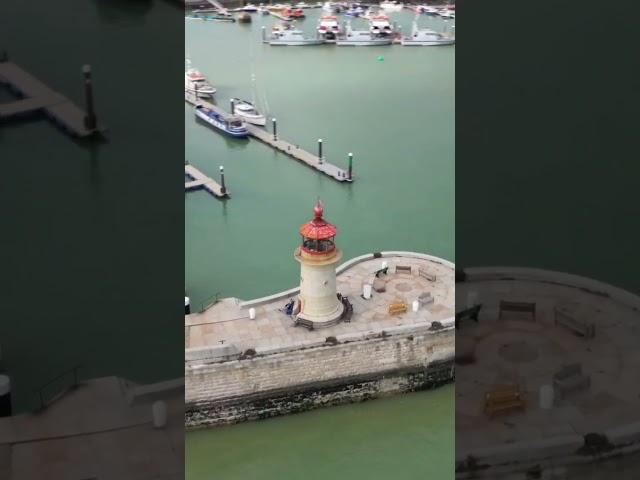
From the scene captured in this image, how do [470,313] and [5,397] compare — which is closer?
[5,397]

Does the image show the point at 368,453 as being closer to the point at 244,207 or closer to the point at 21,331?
the point at 21,331

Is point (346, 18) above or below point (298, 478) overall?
above

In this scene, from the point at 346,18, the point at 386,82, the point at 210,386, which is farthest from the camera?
the point at 346,18

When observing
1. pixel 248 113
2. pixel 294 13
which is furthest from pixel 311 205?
pixel 294 13

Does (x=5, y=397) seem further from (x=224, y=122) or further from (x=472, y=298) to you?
(x=224, y=122)

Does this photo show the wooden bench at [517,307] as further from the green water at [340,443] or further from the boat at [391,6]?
Answer: the boat at [391,6]

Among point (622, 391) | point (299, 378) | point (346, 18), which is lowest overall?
point (299, 378)

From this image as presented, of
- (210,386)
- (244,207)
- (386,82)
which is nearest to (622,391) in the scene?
(210,386)
